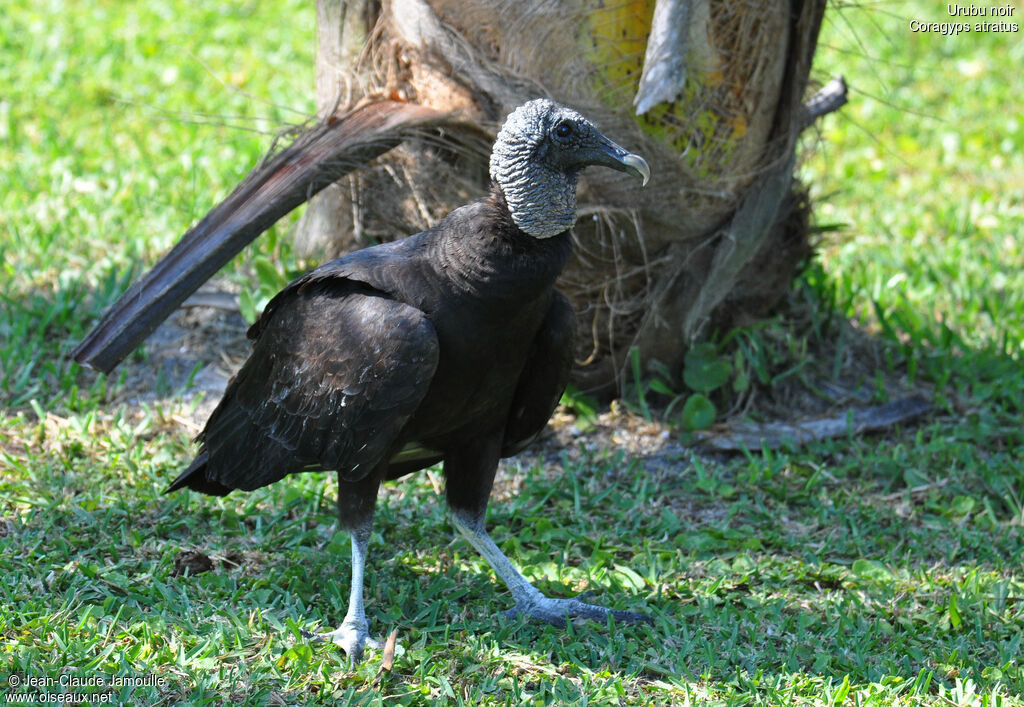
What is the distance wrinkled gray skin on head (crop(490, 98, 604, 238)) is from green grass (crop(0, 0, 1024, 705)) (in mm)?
1198

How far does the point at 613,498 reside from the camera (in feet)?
13.1

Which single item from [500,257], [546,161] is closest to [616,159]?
[546,161]

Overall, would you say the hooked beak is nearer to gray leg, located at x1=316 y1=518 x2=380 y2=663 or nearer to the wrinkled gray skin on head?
the wrinkled gray skin on head

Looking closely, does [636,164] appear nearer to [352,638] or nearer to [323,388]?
[323,388]

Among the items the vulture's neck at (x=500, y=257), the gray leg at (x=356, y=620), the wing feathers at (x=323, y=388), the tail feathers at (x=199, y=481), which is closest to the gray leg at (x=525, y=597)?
the gray leg at (x=356, y=620)

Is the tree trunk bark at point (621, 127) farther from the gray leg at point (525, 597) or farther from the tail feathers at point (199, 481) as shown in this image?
the tail feathers at point (199, 481)

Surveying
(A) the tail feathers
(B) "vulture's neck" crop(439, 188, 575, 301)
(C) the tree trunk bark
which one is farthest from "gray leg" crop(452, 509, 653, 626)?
(C) the tree trunk bark

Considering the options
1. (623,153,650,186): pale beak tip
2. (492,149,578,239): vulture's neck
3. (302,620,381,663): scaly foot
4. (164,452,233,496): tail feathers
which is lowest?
(302,620,381,663): scaly foot

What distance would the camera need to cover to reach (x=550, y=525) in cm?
379

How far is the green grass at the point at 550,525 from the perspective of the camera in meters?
2.94

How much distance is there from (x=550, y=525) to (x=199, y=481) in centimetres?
119

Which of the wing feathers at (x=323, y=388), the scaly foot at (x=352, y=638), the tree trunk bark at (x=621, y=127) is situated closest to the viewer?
the wing feathers at (x=323, y=388)

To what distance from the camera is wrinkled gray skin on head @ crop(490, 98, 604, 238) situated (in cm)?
290

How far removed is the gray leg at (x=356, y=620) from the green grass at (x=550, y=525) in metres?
0.05
